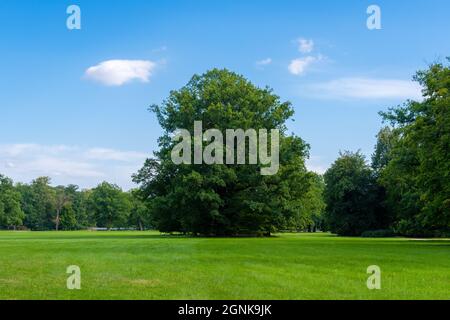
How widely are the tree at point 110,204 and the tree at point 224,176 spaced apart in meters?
92.0

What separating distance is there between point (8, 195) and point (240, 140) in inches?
3788

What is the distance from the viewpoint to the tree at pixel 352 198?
3509 inches

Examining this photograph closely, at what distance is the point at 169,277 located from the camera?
15633mm

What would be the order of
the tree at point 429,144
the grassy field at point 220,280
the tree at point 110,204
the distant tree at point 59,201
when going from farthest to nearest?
the distant tree at point 59,201, the tree at point 110,204, the tree at point 429,144, the grassy field at point 220,280

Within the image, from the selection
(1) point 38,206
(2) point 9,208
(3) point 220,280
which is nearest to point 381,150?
(3) point 220,280

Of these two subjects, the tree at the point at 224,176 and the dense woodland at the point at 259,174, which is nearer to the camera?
the dense woodland at the point at 259,174

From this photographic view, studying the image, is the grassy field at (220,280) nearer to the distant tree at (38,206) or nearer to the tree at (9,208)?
the tree at (9,208)

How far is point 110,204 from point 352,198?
3199 inches

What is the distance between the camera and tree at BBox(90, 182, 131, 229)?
15312 centimetres

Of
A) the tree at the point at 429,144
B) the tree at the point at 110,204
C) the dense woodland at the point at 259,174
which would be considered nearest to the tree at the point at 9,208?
the tree at the point at 110,204

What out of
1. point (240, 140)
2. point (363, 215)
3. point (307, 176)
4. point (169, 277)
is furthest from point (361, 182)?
point (169, 277)

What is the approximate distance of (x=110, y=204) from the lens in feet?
504

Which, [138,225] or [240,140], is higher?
[240,140]
